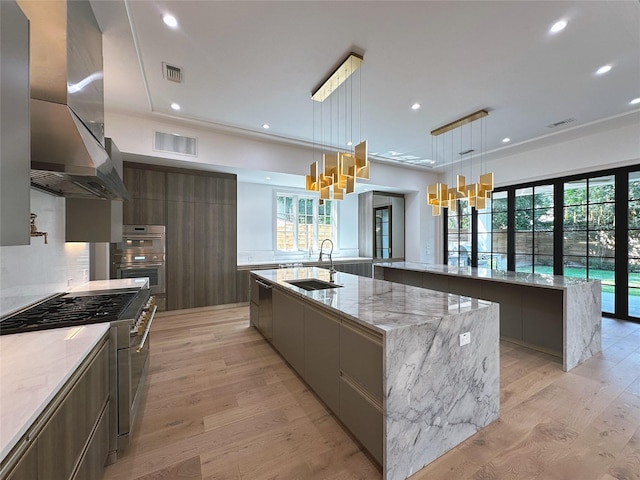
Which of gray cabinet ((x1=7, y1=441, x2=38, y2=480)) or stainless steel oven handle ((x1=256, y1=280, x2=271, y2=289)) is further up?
stainless steel oven handle ((x1=256, y1=280, x2=271, y2=289))

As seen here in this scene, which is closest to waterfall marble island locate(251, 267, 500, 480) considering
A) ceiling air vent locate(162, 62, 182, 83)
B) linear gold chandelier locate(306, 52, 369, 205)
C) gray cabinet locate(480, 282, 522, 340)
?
linear gold chandelier locate(306, 52, 369, 205)

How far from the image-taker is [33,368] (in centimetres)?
104

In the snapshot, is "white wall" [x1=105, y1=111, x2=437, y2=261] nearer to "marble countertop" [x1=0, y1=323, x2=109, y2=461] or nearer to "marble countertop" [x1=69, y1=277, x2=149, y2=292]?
"marble countertop" [x1=69, y1=277, x2=149, y2=292]

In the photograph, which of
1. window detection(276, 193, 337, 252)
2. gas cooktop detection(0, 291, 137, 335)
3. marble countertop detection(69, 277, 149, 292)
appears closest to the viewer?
gas cooktop detection(0, 291, 137, 335)

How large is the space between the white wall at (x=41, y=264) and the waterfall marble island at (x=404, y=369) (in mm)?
1888

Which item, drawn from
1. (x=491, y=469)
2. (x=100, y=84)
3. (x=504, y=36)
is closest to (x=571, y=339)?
(x=491, y=469)

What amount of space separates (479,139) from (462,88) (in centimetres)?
204

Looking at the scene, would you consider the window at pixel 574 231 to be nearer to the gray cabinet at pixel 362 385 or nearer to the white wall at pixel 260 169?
the white wall at pixel 260 169

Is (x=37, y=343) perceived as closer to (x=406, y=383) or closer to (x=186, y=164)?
(x=406, y=383)

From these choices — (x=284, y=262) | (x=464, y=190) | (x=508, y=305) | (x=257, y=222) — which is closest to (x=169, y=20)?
(x=464, y=190)

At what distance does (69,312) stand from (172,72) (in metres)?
2.57

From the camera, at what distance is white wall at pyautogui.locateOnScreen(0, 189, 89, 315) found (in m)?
1.63

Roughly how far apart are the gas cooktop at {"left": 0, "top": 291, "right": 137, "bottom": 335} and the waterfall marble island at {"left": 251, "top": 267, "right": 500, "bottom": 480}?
1376 mm

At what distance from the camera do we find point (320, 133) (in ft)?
15.2
